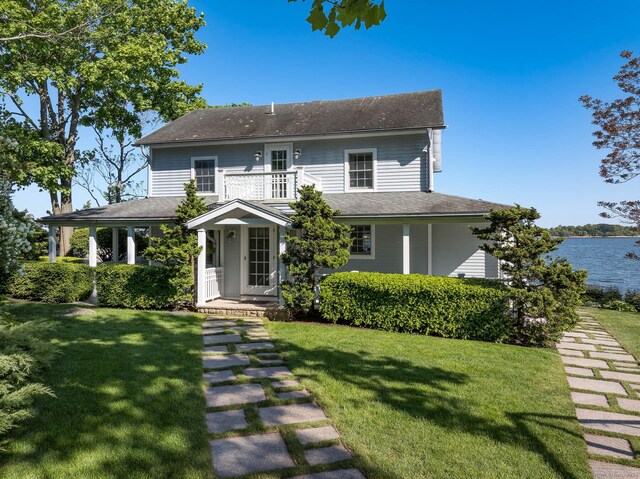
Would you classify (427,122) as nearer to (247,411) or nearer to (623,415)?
(623,415)

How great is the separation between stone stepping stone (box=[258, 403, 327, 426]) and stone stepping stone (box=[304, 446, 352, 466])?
1.98 feet

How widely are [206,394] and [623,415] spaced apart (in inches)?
198

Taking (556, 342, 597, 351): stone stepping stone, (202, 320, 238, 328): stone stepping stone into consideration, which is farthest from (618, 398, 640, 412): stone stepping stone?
(202, 320, 238, 328): stone stepping stone

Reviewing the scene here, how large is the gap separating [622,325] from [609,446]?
26.4ft

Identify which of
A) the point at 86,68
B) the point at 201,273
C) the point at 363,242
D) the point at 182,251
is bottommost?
the point at 201,273

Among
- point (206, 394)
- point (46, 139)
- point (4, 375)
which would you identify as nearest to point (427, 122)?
point (206, 394)

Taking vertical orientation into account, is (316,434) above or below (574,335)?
above

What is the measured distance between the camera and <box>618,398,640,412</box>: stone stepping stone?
4.77 meters

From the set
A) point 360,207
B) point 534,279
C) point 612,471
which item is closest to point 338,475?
point 612,471

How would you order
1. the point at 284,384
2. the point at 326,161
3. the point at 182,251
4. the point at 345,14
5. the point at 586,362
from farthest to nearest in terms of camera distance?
the point at 326,161 < the point at 182,251 < the point at 586,362 < the point at 284,384 < the point at 345,14

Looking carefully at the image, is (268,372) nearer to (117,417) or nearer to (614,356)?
(117,417)

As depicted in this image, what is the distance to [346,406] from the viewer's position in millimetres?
4520

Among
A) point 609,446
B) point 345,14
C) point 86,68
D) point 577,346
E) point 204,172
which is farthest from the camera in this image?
point 86,68

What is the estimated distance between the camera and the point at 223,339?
305 inches
